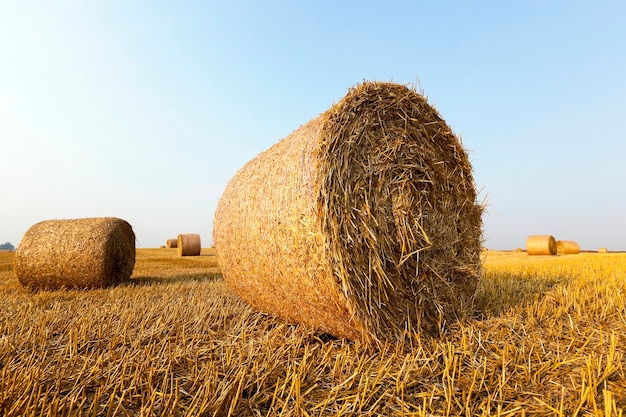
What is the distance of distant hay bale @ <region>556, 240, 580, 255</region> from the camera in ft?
59.7

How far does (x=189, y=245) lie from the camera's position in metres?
16.0

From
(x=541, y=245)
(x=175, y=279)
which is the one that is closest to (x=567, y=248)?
(x=541, y=245)

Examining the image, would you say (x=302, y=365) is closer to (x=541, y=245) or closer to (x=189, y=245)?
(x=189, y=245)

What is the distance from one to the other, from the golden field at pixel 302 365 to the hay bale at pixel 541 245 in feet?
44.3

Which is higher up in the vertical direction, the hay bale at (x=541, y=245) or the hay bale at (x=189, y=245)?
the hay bale at (x=541, y=245)

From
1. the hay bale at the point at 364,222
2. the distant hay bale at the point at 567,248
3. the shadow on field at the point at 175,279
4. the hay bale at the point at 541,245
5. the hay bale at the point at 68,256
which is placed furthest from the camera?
the distant hay bale at the point at 567,248

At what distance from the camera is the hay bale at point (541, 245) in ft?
52.3

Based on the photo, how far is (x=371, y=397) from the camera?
2346mm

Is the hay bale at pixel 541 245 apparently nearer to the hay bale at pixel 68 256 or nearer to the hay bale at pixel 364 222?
the hay bale at pixel 364 222


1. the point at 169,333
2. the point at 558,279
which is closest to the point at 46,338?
the point at 169,333

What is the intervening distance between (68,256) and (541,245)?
16585mm

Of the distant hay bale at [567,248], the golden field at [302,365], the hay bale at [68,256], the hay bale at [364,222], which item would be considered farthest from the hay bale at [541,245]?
the hay bale at [68,256]

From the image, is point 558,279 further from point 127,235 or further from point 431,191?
point 127,235

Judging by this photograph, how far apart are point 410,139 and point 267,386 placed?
2453mm
